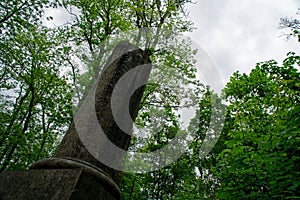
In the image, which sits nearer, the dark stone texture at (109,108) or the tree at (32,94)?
the dark stone texture at (109,108)

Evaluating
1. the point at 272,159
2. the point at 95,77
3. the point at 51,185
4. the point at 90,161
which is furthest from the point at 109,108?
the point at 95,77

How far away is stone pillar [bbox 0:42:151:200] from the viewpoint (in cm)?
172

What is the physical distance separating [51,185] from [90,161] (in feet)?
1.58

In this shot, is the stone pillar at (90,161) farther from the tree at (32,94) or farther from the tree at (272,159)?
the tree at (32,94)

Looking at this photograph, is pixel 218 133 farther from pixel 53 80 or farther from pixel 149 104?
pixel 53 80

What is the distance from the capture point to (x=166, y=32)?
38.3ft

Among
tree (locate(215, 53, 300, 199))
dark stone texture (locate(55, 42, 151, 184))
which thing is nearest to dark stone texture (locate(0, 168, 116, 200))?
dark stone texture (locate(55, 42, 151, 184))

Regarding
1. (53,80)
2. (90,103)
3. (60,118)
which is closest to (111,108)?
(90,103)

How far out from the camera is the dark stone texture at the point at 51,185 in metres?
1.65

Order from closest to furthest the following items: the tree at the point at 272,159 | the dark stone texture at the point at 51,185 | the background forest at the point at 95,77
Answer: the dark stone texture at the point at 51,185, the tree at the point at 272,159, the background forest at the point at 95,77

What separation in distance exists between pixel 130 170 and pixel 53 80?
20.0 feet

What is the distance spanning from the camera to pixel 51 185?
172 cm

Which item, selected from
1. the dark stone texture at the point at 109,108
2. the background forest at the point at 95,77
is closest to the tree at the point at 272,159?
the dark stone texture at the point at 109,108

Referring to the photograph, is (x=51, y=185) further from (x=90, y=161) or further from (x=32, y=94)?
(x=32, y=94)
